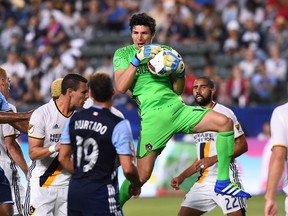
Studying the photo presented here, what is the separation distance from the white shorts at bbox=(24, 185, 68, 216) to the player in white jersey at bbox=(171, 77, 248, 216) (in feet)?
4.83

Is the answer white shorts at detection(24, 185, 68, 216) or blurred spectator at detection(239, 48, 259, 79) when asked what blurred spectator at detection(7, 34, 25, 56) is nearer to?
blurred spectator at detection(239, 48, 259, 79)

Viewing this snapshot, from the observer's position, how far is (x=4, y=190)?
11039 mm

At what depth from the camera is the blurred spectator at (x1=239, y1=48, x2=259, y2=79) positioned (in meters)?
22.6

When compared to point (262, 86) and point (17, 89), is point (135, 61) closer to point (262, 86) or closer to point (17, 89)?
point (17, 89)

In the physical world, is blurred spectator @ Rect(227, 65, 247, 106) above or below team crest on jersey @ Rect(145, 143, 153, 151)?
above

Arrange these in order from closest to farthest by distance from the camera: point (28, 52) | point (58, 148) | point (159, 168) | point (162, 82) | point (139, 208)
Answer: point (58, 148) → point (162, 82) → point (139, 208) → point (159, 168) → point (28, 52)

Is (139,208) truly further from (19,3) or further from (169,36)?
(19,3)

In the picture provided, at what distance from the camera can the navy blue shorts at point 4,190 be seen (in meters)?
11.0

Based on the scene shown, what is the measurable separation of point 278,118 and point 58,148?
8.69 feet

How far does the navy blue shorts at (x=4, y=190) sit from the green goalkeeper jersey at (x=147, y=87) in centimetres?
180

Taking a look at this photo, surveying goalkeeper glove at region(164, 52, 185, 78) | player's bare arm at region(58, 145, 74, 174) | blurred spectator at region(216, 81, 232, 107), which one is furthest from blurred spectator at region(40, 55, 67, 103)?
player's bare arm at region(58, 145, 74, 174)

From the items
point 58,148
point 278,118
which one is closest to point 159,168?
point 58,148

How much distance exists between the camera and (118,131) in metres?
8.68

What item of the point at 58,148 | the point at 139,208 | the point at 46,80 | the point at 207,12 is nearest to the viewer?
the point at 58,148
